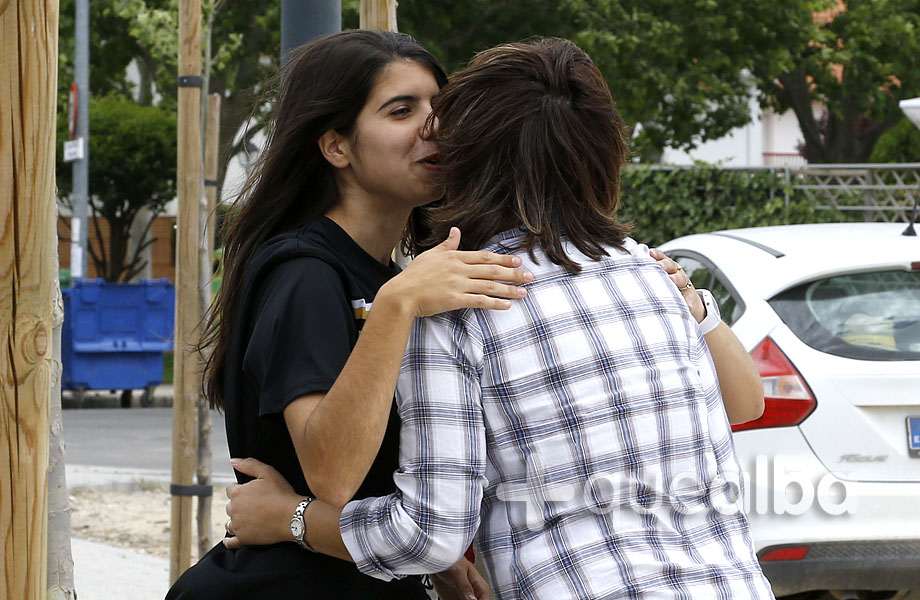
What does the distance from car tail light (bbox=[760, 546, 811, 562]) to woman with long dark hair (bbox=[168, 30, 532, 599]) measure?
2.17 m

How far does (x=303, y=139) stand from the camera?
2.16m

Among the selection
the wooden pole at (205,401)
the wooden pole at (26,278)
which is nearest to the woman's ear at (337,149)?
the wooden pole at (26,278)

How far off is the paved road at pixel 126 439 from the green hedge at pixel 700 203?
5318mm

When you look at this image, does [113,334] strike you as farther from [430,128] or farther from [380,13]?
[430,128]

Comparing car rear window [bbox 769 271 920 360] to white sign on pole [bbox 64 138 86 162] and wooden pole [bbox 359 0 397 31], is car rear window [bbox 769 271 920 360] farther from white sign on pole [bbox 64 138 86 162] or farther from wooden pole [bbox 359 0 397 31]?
white sign on pole [bbox 64 138 86 162]

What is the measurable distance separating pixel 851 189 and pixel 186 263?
12.2m

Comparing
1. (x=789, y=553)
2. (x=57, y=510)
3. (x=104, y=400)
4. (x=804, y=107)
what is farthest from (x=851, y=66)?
(x=57, y=510)

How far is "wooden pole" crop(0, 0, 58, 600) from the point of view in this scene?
1.85 metres

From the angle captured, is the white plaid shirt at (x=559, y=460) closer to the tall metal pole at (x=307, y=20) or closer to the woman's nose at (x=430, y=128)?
the woman's nose at (x=430, y=128)

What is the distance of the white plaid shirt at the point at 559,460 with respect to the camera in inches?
65.5

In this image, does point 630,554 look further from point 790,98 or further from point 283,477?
point 790,98

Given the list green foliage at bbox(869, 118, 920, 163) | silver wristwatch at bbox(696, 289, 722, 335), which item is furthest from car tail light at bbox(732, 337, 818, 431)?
green foliage at bbox(869, 118, 920, 163)

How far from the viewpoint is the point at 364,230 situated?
2.15 m

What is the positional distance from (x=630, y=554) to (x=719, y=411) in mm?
306
